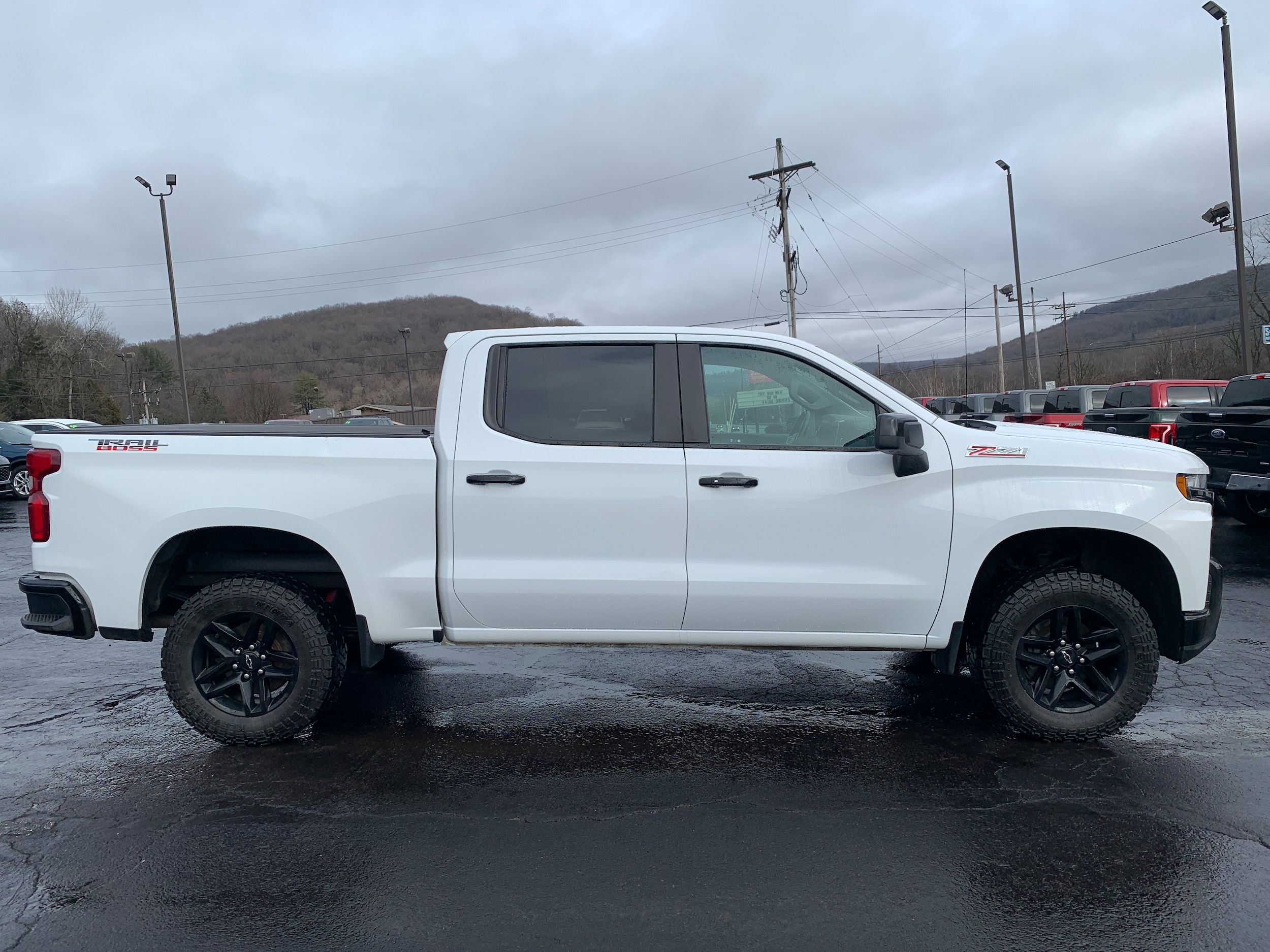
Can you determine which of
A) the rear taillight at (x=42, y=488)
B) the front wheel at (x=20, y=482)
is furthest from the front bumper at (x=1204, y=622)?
the front wheel at (x=20, y=482)

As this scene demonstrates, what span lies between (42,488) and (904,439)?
409 centimetres

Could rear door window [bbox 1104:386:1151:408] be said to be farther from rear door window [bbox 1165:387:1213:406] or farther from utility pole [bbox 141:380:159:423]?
utility pole [bbox 141:380:159:423]

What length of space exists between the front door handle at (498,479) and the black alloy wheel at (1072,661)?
2.50 metres

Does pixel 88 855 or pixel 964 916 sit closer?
pixel 964 916

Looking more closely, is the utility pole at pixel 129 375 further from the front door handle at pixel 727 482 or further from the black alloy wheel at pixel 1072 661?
the black alloy wheel at pixel 1072 661

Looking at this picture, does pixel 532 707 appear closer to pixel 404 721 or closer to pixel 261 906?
pixel 404 721

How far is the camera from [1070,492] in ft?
13.5

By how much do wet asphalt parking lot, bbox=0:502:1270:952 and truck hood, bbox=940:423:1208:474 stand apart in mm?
1361

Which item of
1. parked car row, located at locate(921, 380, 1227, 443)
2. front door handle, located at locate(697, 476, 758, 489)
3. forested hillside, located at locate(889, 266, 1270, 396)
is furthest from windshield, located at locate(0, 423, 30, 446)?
forested hillside, located at locate(889, 266, 1270, 396)

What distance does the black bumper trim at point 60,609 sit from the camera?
4258 millimetres

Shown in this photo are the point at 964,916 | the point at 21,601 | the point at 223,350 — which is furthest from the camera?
the point at 223,350

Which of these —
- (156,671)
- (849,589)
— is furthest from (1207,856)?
(156,671)

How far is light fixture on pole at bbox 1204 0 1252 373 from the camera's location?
1823 cm

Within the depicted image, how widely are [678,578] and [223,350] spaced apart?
10995cm
